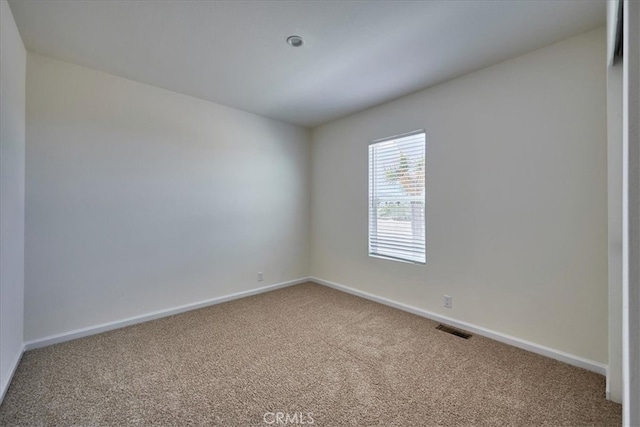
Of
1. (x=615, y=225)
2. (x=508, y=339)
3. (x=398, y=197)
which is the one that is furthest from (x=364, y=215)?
(x=615, y=225)

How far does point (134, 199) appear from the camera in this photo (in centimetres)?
296

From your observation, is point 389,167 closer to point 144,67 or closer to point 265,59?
point 265,59

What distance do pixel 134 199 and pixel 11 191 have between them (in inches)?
38.3

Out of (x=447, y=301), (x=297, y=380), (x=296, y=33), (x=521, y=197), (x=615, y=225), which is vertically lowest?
(x=297, y=380)

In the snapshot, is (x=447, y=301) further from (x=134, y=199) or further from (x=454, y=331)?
(x=134, y=199)

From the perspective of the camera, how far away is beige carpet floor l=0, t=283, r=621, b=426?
1653 millimetres

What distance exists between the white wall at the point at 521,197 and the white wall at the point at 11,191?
3399 millimetres

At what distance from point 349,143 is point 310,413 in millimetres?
3262

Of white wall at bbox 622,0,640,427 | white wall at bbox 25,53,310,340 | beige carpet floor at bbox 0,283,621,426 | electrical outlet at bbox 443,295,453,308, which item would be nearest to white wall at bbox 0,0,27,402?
white wall at bbox 25,53,310,340

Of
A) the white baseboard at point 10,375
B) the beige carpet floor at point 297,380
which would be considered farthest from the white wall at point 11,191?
the beige carpet floor at point 297,380

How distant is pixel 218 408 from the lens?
172cm

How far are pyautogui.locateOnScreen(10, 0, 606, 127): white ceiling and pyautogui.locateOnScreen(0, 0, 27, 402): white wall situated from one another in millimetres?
252

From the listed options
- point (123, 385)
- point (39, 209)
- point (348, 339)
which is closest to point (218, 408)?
point (123, 385)

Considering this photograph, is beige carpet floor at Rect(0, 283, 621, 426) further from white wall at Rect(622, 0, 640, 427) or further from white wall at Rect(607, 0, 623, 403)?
white wall at Rect(622, 0, 640, 427)
